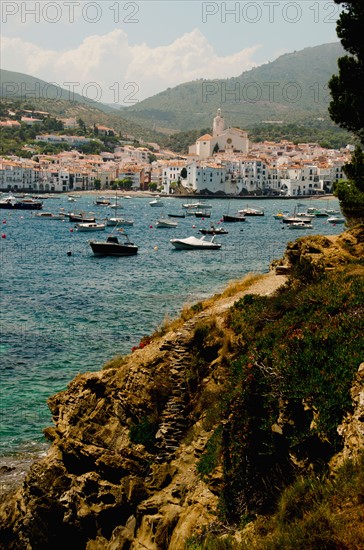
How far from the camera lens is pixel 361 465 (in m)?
6.87

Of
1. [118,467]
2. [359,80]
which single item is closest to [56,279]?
[359,80]

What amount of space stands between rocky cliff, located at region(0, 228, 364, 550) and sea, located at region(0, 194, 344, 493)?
2.98 metres

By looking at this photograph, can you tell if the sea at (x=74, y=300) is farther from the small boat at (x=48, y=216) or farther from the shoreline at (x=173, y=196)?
the shoreline at (x=173, y=196)

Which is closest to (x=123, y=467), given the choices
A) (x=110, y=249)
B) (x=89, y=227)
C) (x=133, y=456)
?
(x=133, y=456)

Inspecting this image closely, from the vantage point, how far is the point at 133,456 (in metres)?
11.6

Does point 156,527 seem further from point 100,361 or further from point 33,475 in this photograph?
point 100,361

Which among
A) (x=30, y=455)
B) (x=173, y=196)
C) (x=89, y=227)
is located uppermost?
(x=173, y=196)

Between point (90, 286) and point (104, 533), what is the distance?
30.1 m

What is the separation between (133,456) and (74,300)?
24.4m

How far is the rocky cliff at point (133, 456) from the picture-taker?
10250mm

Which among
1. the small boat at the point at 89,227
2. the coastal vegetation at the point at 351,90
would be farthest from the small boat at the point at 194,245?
the coastal vegetation at the point at 351,90

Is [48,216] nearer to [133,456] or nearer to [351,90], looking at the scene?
[351,90]

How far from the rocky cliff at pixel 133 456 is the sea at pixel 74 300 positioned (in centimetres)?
298

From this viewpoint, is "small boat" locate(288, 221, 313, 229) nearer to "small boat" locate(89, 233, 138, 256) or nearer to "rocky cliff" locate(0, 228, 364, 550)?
"small boat" locate(89, 233, 138, 256)
